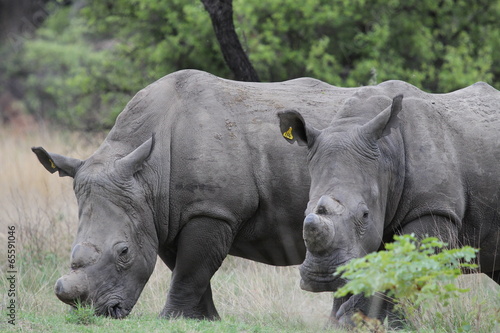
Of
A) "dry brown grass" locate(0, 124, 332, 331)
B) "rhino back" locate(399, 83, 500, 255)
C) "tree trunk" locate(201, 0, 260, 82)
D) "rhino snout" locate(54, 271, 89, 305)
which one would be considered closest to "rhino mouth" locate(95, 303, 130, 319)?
"rhino snout" locate(54, 271, 89, 305)

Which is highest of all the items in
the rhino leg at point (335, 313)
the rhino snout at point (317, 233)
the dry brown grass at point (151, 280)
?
the rhino snout at point (317, 233)

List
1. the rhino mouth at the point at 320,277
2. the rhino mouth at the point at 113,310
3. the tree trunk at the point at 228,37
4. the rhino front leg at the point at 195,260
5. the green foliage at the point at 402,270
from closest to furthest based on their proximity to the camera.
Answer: the green foliage at the point at 402,270 < the rhino mouth at the point at 320,277 < the rhino mouth at the point at 113,310 < the rhino front leg at the point at 195,260 < the tree trunk at the point at 228,37

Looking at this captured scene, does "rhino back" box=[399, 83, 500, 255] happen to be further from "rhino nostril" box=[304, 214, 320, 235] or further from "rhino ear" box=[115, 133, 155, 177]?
"rhino ear" box=[115, 133, 155, 177]

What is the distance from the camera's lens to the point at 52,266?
9.40 m

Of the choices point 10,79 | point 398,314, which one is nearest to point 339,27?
point 398,314

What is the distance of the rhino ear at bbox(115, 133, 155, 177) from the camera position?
274 inches

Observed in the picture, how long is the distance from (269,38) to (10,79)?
1619 cm

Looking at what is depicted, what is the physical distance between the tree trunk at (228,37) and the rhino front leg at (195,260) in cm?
393

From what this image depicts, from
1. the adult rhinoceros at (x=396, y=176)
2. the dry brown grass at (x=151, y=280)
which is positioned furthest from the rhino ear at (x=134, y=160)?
the dry brown grass at (x=151, y=280)

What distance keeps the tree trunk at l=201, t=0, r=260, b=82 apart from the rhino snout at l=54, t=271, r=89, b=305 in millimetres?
4674

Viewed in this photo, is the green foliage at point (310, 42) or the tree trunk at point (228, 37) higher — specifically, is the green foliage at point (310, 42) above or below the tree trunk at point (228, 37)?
below

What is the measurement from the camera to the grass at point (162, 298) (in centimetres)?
606

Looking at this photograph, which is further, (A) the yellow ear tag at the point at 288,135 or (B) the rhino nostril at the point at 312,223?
(A) the yellow ear tag at the point at 288,135

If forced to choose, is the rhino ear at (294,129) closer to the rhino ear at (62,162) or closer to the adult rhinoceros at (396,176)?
the adult rhinoceros at (396,176)
